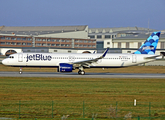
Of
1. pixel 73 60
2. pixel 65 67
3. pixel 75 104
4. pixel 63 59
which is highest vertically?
pixel 63 59

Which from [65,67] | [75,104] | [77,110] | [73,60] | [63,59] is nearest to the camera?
[77,110]

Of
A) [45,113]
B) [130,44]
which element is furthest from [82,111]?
[130,44]

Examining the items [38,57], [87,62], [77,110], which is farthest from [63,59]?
[77,110]

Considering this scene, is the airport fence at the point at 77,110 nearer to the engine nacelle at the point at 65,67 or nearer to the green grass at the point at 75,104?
the green grass at the point at 75,104

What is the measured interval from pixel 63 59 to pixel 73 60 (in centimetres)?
186

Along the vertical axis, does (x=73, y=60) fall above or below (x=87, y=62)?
above

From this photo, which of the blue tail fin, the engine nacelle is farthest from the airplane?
the blue tail fin

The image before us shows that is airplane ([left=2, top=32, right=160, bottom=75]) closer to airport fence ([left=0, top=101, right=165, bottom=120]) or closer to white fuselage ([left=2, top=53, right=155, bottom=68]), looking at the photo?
white fuselage ([left=2, top=53, right=155, bottom=68])

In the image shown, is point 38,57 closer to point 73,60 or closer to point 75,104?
point 73,60

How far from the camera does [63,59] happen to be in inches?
1917

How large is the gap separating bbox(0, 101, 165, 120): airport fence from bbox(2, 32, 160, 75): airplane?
25431 millimetres

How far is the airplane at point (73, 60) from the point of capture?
4744 cm

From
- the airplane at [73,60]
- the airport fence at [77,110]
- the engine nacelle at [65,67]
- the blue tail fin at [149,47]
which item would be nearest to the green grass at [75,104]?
the airport fence at [77,110]

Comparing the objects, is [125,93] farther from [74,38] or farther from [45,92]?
[74,38]
